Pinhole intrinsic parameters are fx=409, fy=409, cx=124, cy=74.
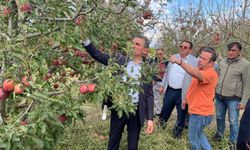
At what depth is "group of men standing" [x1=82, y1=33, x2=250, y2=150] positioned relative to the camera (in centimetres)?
389

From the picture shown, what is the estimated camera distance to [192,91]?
4781 mm

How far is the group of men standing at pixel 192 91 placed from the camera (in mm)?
3895

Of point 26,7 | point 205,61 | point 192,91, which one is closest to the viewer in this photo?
point 26,7

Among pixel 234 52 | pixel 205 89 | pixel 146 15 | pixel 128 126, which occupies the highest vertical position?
pixel 146 15

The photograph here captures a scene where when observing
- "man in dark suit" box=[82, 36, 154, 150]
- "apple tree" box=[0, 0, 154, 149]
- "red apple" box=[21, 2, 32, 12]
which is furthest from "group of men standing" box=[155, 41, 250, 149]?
"red apple" box=[21, 2, 32, 12]

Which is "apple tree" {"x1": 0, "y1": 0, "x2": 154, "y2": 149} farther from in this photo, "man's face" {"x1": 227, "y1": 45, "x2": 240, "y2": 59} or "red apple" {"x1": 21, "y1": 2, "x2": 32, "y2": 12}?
"man's face" {"x1": 227, "y1": 45, "x2": 240, "y2": 59}

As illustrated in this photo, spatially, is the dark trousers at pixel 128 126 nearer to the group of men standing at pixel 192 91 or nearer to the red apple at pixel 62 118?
the group of men standing at pixel 192 91

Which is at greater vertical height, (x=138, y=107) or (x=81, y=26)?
(x=81, y=26)

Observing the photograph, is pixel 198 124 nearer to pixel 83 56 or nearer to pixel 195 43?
pixel 83 56

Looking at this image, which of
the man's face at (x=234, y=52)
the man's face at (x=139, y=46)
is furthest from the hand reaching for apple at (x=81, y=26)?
the man's face at (x=234, y=52)

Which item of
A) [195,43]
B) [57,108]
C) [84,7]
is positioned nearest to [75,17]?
[84,7]

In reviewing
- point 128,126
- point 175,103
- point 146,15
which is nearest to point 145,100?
point 128,126

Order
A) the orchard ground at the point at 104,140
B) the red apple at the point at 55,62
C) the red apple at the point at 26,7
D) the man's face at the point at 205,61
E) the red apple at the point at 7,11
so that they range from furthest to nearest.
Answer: the orchard ground at the point at 104,140
the man's face at the point at 205,61
the red apple at the point at 55,62
the red apple at the point at 7,11
the red apple at the point at 26,7

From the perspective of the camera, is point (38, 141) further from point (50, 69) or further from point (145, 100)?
point (145, 100)
